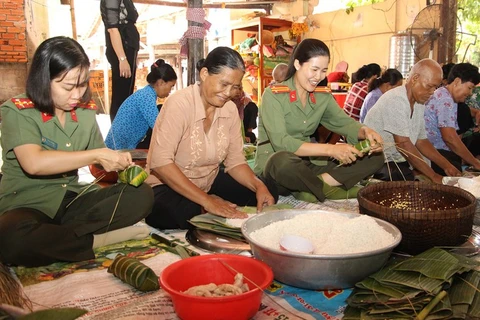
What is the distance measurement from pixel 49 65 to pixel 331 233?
1.36m

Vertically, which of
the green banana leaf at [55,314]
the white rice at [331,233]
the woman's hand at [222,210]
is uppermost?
the green banana leaf at [55,314]

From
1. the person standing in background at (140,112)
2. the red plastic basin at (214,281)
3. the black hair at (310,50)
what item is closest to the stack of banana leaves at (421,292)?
Answer: the red plastic basin at (214,281)

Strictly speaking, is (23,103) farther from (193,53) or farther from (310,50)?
(193,53)

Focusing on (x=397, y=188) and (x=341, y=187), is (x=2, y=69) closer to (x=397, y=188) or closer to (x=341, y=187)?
(x=341, y=187)

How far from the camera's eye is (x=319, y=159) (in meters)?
3.36

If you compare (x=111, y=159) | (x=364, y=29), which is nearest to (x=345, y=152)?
(x=111, y=159)

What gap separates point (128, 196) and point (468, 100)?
16.0 feet

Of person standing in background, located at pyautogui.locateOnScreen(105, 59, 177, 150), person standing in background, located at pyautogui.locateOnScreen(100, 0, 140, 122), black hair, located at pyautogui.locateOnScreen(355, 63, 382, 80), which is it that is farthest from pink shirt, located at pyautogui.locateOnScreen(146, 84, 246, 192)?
black hair, located at pyautogui.locateOnScreen(355, 63, 382, 80)

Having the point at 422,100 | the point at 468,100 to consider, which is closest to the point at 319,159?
the point at 422,100

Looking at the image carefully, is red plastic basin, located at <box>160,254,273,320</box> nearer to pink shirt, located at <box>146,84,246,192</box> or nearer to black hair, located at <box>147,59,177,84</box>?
pink shirt, located at <box>146,84,246,192</box>

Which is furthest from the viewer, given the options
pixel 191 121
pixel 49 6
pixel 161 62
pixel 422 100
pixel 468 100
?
pixel 49 6

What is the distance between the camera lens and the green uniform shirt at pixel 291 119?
122 inches

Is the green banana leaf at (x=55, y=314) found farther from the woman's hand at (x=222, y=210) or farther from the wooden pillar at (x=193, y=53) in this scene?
the wooden pillar at (x=193, y=53)

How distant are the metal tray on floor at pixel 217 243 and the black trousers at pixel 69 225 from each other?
307 millimetres
